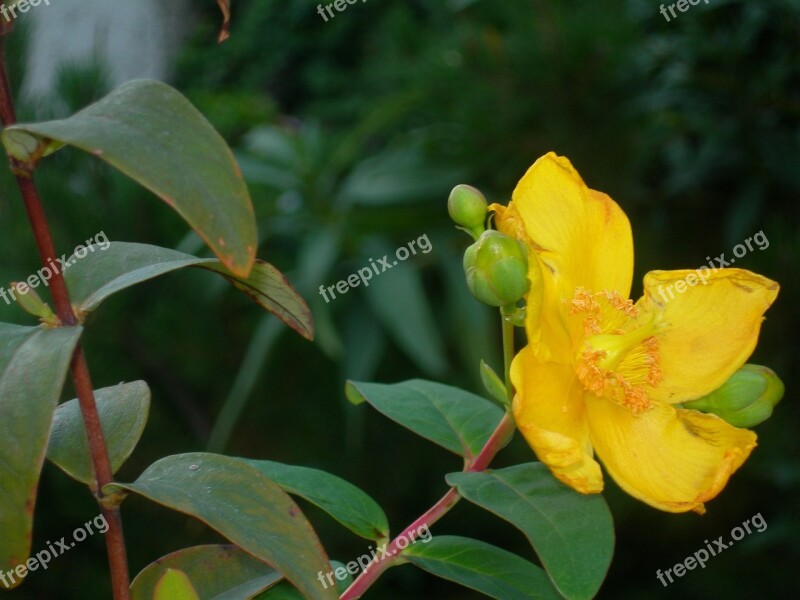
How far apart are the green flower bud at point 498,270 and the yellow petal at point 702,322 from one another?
0.33 feet

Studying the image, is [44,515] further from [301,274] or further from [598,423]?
[598,423]

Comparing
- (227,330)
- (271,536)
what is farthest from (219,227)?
(227,330)

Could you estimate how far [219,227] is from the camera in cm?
30

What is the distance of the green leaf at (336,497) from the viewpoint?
18.2 inches

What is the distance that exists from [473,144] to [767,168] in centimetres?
45

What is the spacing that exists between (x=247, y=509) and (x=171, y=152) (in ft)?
0.44
